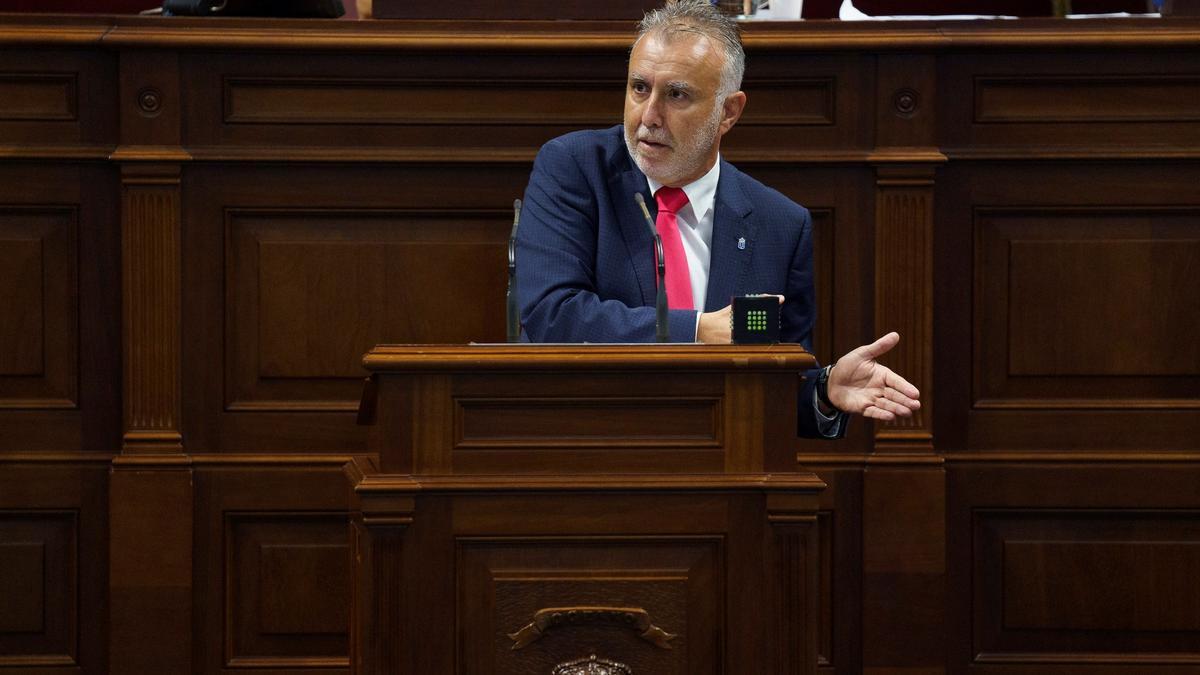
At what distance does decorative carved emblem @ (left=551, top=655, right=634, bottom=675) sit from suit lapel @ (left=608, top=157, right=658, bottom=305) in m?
0.85

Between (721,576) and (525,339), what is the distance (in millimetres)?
881

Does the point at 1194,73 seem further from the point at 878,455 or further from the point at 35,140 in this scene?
the point at 35,140

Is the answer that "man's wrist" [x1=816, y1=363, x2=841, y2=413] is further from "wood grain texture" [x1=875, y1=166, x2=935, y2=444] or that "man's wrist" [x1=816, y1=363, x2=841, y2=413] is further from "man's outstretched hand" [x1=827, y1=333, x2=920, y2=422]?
"wood grain texture" [x1=875, y1=166, x2=935, y2=444]

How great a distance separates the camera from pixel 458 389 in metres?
2.20

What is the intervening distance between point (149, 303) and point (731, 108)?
4.25 feet

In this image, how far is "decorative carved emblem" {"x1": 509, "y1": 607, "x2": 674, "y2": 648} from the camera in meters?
2.17

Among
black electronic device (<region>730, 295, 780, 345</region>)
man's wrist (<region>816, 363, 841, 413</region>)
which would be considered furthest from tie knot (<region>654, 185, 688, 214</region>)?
black electronic device (<region>730, 295, 780, 345</region>)

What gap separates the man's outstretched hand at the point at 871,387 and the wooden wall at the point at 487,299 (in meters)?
0.87

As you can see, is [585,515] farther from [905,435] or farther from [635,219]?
[905,435]

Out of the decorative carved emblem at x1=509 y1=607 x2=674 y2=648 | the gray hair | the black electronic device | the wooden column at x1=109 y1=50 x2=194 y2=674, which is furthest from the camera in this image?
the wooden column at x1=109 y1=50 x2=194 y2=674

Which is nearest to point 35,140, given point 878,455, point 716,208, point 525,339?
point 525,339

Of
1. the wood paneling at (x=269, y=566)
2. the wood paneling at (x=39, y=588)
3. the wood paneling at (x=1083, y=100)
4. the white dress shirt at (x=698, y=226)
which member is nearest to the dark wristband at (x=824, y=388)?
the white dress shirt at (x=698, y=226)

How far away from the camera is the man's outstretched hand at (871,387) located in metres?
2.44

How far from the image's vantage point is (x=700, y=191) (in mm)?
2980
